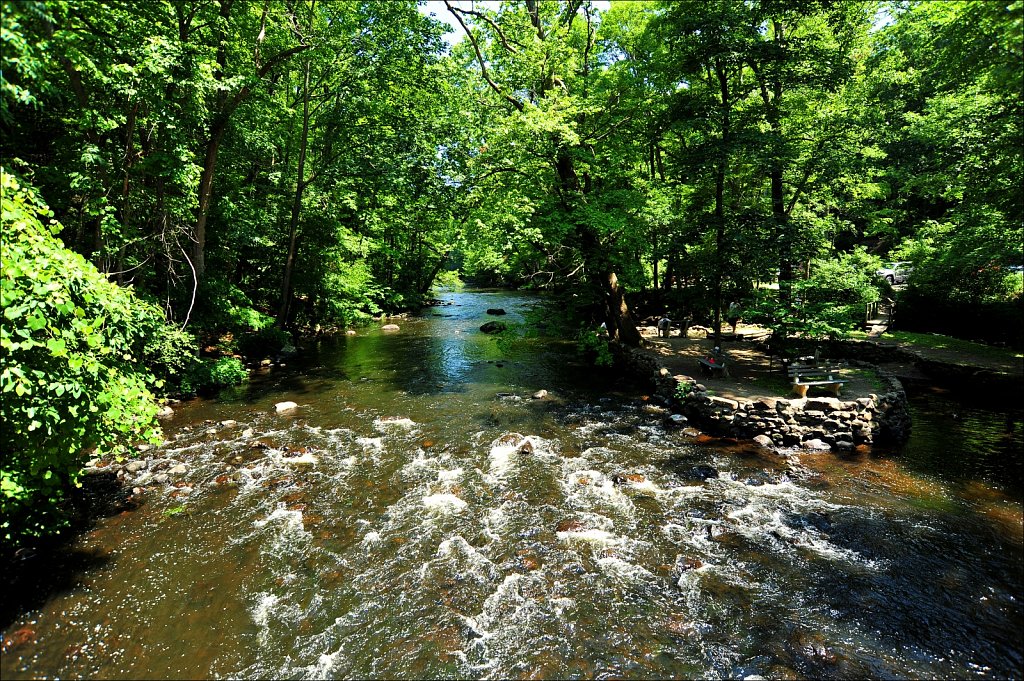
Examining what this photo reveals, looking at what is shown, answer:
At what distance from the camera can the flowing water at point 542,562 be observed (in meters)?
5.40

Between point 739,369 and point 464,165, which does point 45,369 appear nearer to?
point 464,165

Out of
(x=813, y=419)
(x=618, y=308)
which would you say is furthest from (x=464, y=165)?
(x=813, y=419)

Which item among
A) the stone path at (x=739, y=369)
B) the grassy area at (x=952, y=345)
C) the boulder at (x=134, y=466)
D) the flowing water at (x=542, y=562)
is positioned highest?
the grassy area at (x=952, y=345)

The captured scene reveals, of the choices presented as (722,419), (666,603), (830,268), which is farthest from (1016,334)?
(666,603)

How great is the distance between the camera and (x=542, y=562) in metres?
7.08

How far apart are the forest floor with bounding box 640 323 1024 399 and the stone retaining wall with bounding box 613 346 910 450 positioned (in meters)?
0.53

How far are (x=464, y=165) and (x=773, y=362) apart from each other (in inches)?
526

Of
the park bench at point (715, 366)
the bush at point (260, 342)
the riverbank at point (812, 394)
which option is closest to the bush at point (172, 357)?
the bush at point (260, 342)

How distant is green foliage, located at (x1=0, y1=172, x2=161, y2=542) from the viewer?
5.05 m

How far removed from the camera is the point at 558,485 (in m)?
9.33

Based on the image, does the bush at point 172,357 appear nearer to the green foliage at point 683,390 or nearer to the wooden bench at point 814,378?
the green foliage at point 683,390

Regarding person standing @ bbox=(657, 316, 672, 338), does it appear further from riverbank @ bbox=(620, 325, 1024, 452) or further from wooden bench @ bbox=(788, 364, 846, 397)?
wooden bench @ bbox=(788, 364, 846, 397)

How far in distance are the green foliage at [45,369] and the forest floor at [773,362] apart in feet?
41.5

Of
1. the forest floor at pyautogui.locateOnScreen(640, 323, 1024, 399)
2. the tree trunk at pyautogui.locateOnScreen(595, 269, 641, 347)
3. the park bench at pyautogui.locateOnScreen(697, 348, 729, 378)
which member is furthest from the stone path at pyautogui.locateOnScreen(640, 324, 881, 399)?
the tree trunk at pyautogui.locateOnScreen(595, 269, 641, 347)
